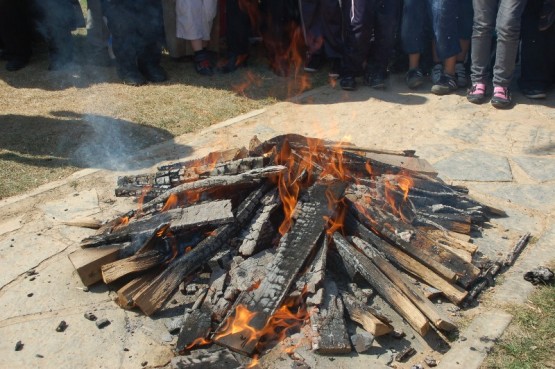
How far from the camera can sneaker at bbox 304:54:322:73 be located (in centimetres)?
793

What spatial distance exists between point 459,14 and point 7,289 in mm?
6211

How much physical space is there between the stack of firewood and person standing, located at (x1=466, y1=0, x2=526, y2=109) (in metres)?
2.68

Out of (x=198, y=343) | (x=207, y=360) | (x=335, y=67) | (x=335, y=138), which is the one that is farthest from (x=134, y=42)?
(x=207, y=360)

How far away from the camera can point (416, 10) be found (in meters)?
7.16

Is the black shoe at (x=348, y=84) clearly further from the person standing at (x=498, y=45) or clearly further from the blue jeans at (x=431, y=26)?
the person standing at (x=498, y=45)

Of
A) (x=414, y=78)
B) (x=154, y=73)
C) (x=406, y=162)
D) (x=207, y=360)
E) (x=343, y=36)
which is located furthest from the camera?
(x=154, y=73)

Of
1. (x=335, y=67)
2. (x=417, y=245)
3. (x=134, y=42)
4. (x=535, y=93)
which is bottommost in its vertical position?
(x=535, y=93)

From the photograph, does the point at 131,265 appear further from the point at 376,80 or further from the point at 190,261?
the point at 376,80

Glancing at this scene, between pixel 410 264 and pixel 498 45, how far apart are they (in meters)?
4.16

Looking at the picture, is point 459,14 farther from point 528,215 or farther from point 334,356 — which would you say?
point 334,356

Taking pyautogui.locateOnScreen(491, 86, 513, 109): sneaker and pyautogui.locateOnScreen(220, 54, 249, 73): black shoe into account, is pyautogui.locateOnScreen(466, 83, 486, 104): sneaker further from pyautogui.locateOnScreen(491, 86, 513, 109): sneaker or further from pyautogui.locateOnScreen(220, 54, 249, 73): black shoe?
pyautogui.locateOnScreen(220, 54, 249, 73): black shoe

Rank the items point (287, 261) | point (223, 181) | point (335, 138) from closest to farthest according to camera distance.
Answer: point (287, 261) → point (223, 181) → point (335, 138)

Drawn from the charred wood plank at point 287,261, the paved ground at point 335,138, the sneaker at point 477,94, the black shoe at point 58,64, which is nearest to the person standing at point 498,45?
the sneaker at point 477,94

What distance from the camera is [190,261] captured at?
362 cm
